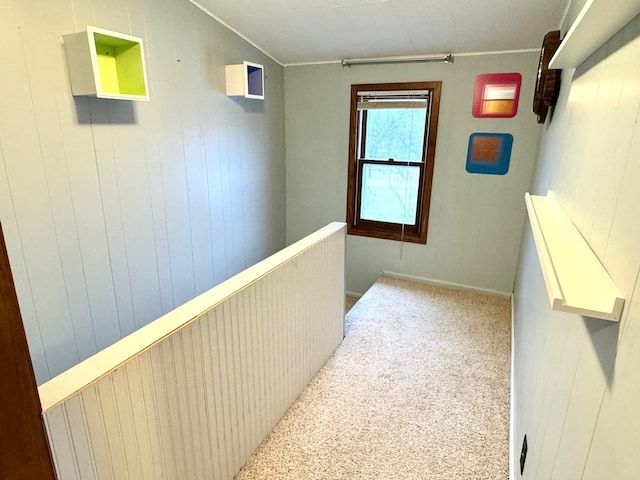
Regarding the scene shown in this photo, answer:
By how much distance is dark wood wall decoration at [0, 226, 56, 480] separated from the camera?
19.7 inches

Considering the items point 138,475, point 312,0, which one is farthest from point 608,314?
point 312,0

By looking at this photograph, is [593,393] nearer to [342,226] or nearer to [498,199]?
[342,226]

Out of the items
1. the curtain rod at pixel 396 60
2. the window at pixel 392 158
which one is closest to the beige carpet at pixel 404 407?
the window at pixel 392 158

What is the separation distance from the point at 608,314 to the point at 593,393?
7.6 inches

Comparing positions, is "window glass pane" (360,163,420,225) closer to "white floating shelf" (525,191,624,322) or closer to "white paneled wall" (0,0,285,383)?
"white paneled wall" (0,0,285,383)

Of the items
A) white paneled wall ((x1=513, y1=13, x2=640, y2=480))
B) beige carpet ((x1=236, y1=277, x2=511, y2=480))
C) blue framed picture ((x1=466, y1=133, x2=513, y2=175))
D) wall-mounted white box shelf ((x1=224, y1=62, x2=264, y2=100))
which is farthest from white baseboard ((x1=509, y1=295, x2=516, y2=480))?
wall-mounted white box shelf ((x1=224, y1=62, x2=264, y2=100))

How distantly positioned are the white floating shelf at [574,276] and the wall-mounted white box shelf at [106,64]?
194 centimetres

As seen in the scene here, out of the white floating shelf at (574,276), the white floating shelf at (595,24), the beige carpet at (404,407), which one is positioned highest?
A: the white floating shelf at (595,24)

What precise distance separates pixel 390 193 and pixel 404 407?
2.01 meters

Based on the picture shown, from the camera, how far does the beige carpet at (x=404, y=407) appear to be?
169cm

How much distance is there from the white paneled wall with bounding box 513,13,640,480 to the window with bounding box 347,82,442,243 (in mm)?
1937

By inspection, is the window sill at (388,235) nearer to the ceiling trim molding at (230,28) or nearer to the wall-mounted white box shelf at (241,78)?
the wall-mounted white box shelf at (241,78)

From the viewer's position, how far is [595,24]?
2.76 feet

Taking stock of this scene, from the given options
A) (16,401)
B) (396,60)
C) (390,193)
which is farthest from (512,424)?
(396,60)
